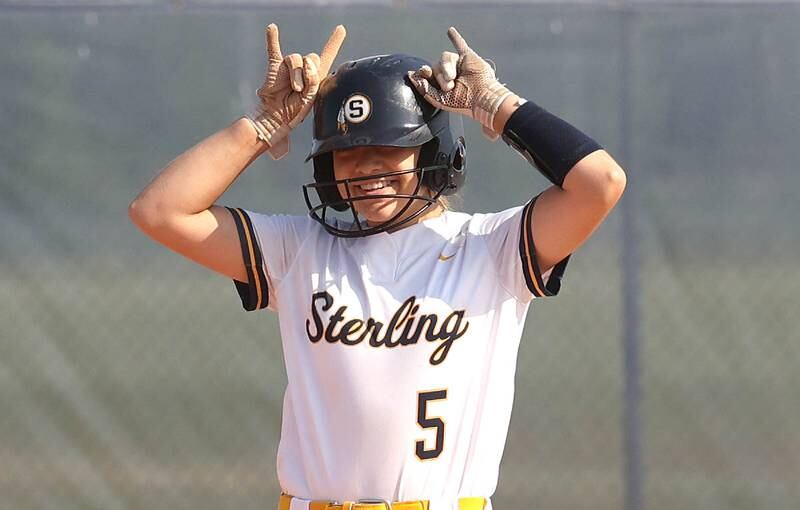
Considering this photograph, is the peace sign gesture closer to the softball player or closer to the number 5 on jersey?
the softball player

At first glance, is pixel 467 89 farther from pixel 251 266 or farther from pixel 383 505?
pixel 383 505

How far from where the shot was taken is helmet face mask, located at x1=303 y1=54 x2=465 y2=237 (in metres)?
2.41

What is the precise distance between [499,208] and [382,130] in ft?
6.45

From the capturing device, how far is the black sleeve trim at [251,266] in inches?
98.4

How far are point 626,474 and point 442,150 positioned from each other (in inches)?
84.9

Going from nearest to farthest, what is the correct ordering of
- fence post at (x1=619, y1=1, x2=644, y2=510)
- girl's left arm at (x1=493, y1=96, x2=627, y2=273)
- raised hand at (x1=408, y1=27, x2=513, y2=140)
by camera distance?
girl's left arm at (x1=493, y1=96, x2=627, y2=273) < raised hand at (x1=408, y1=27, x2=513, y2=140) < fence post at (x1=619, y1=1, x2=644, y2=510)

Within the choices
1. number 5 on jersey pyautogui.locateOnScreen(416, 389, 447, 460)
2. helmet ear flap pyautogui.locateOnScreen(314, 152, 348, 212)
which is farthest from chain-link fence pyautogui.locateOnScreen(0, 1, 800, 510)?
number 5 on jersey pyautogui.locateOnScreen(416, 389, 447, 460)

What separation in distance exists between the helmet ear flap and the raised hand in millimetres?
281

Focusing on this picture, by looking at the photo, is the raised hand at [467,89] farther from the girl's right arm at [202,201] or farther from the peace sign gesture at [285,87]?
the girl's right arm at [202,201]

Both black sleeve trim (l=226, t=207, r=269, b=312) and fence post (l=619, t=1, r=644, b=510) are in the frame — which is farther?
fence post (l=619, t=1, r=644, b=510)

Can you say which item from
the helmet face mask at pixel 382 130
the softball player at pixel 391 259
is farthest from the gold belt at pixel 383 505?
the helmet face mask at pixel 382 130

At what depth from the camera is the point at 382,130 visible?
2.40 m

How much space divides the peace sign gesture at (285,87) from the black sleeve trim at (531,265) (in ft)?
1.70

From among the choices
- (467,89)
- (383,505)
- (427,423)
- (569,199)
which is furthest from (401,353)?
(467,89)
